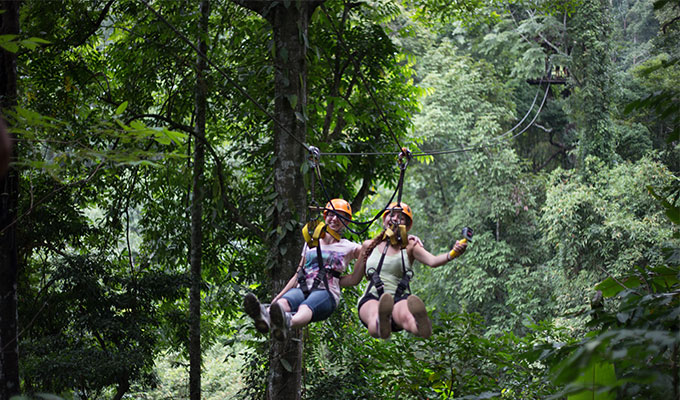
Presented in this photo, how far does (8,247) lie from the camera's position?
3.79 metres

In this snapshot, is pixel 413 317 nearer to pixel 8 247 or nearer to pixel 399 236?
pixel 399 236

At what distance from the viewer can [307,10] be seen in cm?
438

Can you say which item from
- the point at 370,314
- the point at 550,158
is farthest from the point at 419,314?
the point at 550,158

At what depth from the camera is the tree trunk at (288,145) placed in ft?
13.7

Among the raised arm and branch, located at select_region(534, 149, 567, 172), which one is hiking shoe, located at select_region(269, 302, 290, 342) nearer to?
the raised arm

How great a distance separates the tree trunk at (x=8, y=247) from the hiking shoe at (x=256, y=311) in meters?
1.70

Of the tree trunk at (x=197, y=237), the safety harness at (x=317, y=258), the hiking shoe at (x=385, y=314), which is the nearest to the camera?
the hiking shoe at (x=385, y=314)

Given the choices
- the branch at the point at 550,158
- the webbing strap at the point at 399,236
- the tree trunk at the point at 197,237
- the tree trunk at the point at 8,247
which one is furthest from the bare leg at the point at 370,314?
the branch at the point at 550,158

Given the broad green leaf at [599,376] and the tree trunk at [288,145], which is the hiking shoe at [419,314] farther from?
the tree trunk at [288,145]

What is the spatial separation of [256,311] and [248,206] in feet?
9.91

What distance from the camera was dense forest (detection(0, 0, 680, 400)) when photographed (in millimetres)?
2654

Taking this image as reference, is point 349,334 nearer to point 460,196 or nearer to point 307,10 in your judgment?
point 307,10

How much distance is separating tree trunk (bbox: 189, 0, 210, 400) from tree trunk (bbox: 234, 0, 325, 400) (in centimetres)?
134

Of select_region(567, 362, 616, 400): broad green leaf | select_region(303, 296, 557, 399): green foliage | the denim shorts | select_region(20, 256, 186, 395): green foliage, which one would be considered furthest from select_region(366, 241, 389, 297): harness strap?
select_region(20, 256, 186, 395): green foliage
